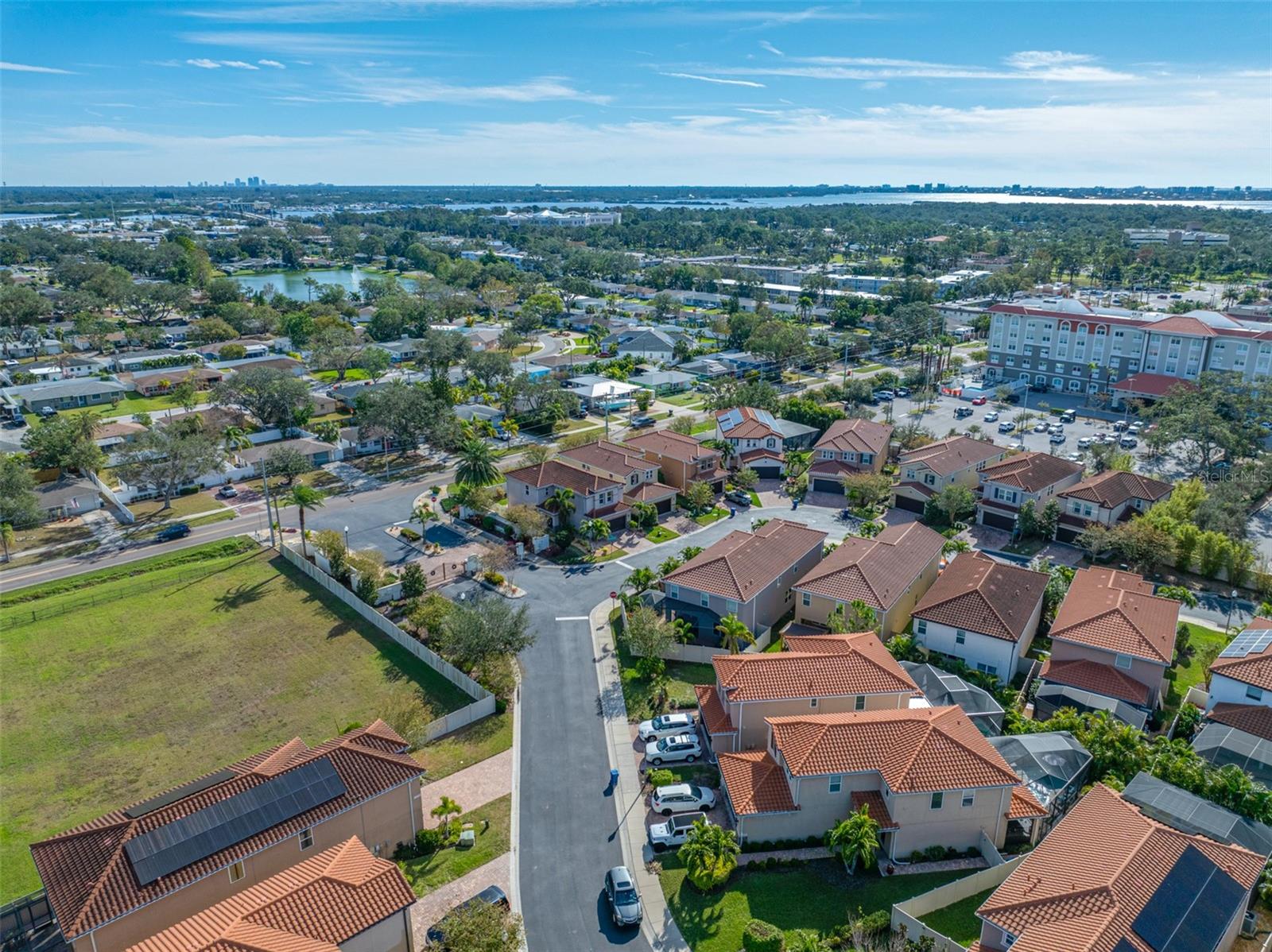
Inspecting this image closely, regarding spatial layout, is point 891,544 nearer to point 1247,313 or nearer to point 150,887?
point 150,887

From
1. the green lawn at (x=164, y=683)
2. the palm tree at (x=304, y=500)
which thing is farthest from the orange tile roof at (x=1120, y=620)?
the palm tree at (x=304, y=500)

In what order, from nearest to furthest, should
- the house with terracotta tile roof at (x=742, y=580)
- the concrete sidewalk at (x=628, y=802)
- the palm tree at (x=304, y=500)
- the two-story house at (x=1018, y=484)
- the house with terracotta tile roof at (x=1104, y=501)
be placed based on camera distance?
the concrete sidewalk at (x=628, y=802) → the house with terracotta tile roof at (x=742, y=580) → the palm tree at (x=304, y=500) → the house with terracotta tile roof at (x=1104, y=501) → the two-story house at (x=1018, y=484)

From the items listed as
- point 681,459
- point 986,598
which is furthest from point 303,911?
point 681,459

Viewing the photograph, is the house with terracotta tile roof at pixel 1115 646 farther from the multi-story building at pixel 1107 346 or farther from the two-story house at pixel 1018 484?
the multi-story building at pixel 1107 346

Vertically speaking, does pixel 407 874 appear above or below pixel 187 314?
below

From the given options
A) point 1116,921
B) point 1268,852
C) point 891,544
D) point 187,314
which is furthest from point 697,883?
point 187,314

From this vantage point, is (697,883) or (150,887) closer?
(150,887)
